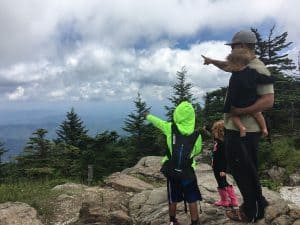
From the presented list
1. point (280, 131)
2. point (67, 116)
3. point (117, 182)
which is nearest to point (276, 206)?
point (117, 182)

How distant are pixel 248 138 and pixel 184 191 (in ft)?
4.62

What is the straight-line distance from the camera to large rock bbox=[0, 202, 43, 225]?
7.09 metres

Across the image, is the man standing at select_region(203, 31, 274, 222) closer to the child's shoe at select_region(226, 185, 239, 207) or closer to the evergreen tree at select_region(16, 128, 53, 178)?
the child's shoe at select_region(226, 185, 239, 207)

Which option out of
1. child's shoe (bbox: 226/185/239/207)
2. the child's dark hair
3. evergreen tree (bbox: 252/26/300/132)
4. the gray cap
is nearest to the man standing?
the gray cap

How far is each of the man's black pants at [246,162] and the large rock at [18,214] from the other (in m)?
3.85

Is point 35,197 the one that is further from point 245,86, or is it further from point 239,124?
point 245,86

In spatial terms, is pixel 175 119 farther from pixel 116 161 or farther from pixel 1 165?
pixel 1 165

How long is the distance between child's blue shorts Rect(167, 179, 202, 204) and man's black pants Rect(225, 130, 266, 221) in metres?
0.77

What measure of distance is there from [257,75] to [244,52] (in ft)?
1.13

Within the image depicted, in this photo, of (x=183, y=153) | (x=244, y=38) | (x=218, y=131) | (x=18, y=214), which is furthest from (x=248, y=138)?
(x=18, y=214)

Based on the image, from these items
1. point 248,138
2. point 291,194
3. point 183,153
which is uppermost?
point 248,138

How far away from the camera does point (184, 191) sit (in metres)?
6.05

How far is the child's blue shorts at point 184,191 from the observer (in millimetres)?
5980

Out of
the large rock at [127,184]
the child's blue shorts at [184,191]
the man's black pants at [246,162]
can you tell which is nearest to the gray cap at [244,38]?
the man's black pants at [246,162]
